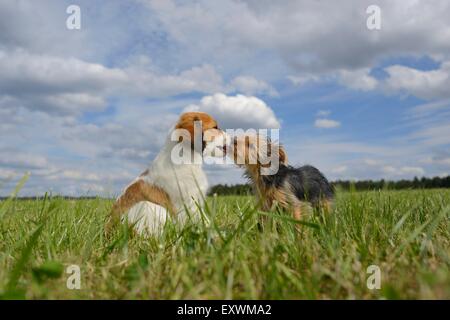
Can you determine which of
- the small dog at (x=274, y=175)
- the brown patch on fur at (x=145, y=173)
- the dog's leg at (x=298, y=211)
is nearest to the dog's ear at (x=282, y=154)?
the small dog at (x=274, y=175)

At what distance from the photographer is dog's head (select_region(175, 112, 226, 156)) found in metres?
6.35

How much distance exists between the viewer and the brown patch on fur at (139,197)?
20.3 ft

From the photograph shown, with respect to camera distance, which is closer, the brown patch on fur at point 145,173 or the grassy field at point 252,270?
the grassy field at point 252,270

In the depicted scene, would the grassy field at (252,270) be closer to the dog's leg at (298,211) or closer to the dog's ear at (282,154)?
the dog's leg at (298,211)

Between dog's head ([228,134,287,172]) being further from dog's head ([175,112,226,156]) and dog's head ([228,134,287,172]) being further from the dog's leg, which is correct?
the dog's leg

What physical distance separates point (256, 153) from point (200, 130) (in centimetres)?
121

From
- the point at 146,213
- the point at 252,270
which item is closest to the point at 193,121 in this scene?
the point at 146,213

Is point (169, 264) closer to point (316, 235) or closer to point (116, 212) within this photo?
point (316, 235)

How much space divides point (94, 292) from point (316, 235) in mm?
2113

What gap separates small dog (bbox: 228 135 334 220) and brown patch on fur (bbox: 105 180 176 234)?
1392 mm

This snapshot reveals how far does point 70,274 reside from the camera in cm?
321
